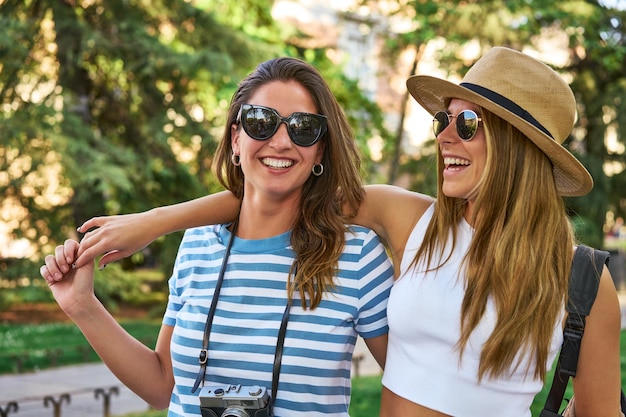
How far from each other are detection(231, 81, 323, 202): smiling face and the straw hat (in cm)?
46

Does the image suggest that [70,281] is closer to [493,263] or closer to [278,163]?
[278,163]

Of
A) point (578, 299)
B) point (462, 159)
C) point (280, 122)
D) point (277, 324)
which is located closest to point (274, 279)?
point (277, 324)

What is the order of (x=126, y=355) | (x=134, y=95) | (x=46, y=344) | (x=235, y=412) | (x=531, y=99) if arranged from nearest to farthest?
1. (x=235, y=412)
2. (x=531, y=99)
3. (x=126, y=355)
4. (x=46, y=344)
5. (x=134, y=95)

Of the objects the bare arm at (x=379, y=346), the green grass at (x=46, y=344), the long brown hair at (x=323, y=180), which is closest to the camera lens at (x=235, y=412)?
the long brown hair at (x=323, y=180)

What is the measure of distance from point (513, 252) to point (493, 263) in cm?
7

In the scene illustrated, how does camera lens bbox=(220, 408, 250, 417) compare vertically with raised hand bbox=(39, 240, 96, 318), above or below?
below

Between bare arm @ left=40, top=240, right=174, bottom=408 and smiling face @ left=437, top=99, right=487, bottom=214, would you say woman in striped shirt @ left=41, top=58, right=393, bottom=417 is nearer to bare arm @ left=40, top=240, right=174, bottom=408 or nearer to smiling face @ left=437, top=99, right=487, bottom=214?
bare arm @ left=40, top=240, right=174, bottom=408

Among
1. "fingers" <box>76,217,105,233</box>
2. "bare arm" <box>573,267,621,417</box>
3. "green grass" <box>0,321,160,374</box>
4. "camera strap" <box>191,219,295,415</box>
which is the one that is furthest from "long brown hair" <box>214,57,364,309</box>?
"green grass" <box>0,321,160,374</box>

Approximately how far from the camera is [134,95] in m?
14.9

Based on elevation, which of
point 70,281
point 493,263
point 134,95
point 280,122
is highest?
point 134,95

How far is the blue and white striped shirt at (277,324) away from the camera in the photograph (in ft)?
7.82

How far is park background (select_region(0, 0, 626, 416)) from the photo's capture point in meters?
12.5

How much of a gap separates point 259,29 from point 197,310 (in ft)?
48.7

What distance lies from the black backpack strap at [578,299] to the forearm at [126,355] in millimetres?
1285
